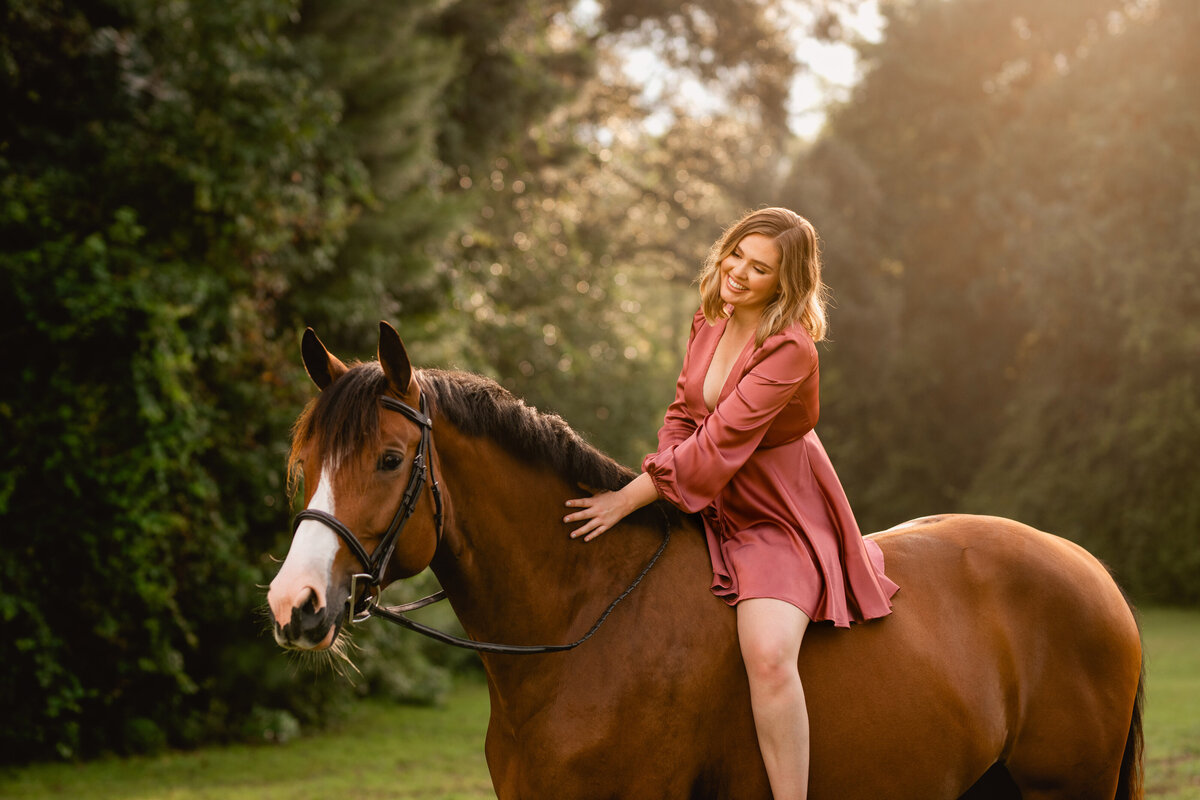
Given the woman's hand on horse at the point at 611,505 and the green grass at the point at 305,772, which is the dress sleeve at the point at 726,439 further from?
the green grass at the point at 305,772

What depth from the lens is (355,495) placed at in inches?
106

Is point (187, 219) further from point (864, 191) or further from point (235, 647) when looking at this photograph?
point (864, 191)

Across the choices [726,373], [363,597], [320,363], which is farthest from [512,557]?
[726,373]

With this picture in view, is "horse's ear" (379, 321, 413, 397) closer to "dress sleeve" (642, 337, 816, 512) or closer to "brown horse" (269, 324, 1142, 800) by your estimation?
"brown horse" (269, 324, 1142, 800)

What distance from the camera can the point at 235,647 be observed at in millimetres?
9078

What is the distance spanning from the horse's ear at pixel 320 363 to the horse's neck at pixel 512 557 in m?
0.38

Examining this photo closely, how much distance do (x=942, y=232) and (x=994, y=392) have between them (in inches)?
182

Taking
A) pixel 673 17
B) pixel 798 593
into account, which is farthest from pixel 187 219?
pixel 673 17

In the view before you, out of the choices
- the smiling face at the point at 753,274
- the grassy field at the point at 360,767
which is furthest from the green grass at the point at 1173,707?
the smiling face at the point at 753,274

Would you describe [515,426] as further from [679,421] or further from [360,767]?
[360,767]

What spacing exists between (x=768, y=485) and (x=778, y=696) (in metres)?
0.69

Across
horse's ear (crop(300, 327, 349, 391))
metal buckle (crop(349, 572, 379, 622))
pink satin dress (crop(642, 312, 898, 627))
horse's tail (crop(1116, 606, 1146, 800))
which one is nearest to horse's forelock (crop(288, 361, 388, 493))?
horse's ear (crop(300, 327, 349, 391))

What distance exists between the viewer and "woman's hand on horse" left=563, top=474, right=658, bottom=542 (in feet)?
10.2

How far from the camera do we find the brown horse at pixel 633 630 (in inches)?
109
